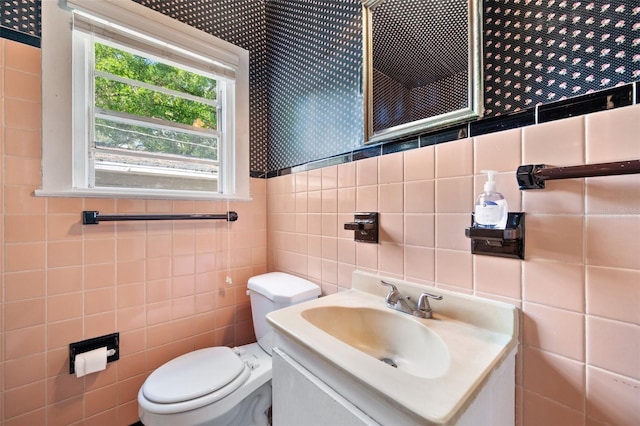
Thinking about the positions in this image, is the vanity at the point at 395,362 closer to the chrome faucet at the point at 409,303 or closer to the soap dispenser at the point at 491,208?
the chrome faucet at the point at 409,303

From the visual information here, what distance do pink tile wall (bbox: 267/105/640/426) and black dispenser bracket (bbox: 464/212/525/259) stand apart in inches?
0.9

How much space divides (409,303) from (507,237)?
38 centimetres

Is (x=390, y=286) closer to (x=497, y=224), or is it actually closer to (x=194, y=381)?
(x=497, y=224)

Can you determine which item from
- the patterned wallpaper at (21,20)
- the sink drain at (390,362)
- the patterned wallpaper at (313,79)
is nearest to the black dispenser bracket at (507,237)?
the sink drain at (390,362)

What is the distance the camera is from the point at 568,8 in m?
0.63

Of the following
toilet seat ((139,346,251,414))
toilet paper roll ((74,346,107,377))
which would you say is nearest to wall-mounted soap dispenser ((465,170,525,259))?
toilet seat ((139,346,251,414))

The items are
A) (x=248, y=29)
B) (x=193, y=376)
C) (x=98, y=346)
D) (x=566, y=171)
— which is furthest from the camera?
(x=248, y=29)

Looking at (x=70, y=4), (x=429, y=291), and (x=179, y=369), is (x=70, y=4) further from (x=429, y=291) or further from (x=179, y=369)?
(x=429, y=291)

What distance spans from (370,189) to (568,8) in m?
0.72

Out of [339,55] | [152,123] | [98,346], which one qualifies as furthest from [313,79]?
[98,346]

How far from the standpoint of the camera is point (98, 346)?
1149 mm

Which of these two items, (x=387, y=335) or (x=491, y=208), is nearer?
(x=491, y=208)

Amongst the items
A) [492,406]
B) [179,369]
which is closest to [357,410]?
[492,406]

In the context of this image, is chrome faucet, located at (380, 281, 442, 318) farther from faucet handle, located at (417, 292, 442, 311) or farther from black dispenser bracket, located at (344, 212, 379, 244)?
black dispenser bracket, located at (344, 212, 379, 244)
